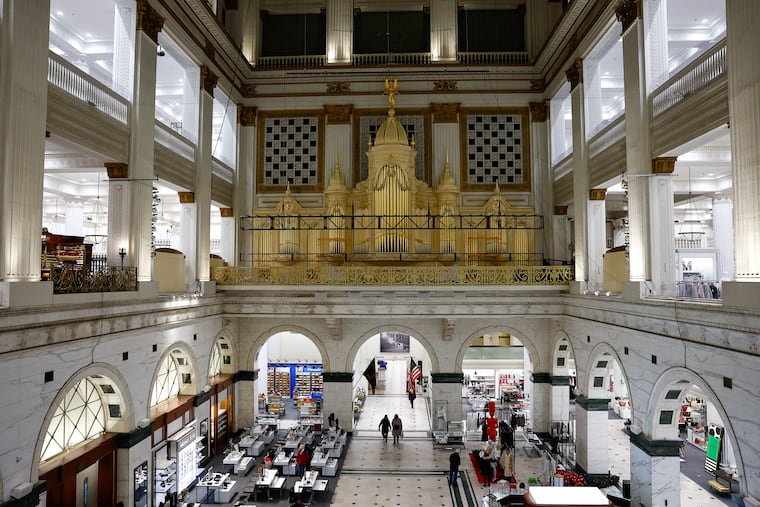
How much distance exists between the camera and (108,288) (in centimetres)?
1073

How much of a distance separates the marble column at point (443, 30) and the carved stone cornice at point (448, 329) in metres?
10.4

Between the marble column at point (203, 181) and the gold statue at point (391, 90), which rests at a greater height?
the gold statue at point (391, 90)

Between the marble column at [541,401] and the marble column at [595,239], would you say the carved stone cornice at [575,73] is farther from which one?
the marble column at [541,401]

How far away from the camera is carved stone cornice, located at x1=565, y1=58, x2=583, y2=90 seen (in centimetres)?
1555

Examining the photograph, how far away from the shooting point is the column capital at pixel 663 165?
11.2 metres

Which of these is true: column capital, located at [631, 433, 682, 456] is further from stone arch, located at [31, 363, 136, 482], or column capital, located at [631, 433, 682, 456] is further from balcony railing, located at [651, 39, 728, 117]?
stone arch, located at [31, 363, 136, 482]

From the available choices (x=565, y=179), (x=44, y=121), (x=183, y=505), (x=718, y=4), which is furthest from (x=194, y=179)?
(x=718, y=4)

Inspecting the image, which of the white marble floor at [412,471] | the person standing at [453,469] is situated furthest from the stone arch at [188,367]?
the person standing at [453,469]

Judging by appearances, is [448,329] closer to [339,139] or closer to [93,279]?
[339,139]

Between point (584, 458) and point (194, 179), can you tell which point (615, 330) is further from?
point (194, 179)

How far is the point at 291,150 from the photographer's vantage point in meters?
20.6

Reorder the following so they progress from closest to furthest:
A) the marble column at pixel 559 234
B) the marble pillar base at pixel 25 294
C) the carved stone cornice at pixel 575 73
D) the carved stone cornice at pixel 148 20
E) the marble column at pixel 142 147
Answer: the marble pillar base at pixel 25 294 < the marble column at pixel 142 147 < the carved stone cornice at pixel 148 20 < the carved stone cornice at pixel 575 73 < the marble column at pixel 559 234

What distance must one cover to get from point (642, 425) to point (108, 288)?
39.4 ft

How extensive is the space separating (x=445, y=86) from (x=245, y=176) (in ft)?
28.7
